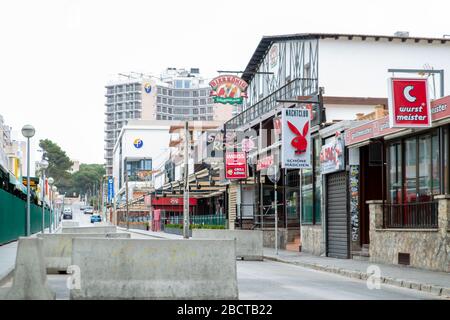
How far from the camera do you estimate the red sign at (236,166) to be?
139 ft

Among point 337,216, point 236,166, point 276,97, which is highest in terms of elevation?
point 276,97

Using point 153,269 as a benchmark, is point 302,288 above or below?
below

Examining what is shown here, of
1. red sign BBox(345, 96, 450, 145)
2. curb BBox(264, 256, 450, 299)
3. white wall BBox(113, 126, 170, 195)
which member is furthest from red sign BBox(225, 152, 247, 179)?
white wall BBox(113, 126, 170, 195)

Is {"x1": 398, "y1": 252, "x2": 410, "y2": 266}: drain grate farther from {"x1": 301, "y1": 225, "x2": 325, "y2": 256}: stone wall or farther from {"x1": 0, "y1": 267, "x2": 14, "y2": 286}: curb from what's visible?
{"x1": 0, "y1": 267, "x2": 14, "y2": 286}: curb

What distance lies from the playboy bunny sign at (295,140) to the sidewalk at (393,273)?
13.6 feet

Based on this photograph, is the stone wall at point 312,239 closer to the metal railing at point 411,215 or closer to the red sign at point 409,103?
the metal railing at point 411,215

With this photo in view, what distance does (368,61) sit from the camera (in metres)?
39.9

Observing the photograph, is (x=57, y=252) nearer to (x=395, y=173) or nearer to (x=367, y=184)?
(x=395, y=173)

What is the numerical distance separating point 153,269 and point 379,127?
45.4 ft

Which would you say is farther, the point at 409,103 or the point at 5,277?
the point at 409,103

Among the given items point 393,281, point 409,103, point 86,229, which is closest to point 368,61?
point 409,103

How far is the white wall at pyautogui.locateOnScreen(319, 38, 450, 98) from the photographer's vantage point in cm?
3903

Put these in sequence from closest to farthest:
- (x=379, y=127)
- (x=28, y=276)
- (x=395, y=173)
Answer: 1. (x=28, y=276)
2. (x=379, y=127)
3. (x=395, y=173)

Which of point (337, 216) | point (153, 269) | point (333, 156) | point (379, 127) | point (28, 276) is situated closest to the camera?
point (28, 276)
